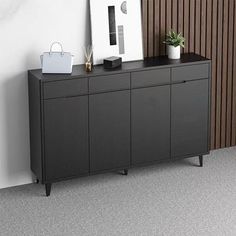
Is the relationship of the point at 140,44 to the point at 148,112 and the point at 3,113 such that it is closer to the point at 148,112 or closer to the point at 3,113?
the point at 148,112

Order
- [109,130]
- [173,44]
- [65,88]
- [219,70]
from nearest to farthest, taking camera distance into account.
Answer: [65,88], [109,130], [173,44], [219,70]

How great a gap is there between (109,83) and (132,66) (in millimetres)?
280


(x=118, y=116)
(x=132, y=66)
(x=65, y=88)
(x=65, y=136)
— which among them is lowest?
(x=65, y=136)

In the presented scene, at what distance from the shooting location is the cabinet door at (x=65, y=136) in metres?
5.37

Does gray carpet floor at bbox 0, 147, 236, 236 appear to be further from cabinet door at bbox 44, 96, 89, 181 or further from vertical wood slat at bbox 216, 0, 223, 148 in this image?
vertical wood slat at bbox 216, 0, 223, 148

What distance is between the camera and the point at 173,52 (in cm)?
589

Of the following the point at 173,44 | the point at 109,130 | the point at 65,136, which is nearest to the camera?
the point at 65,136

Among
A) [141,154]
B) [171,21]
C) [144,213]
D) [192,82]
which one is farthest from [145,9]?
[144,213]

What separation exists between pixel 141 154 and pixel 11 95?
1.13 metres

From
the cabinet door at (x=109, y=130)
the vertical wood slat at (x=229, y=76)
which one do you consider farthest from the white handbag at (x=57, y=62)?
the vertical wood slat at (x=229, y=76)

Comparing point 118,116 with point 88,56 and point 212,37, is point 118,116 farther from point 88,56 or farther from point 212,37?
point 212,37

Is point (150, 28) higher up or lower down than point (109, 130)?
Answer: higher up

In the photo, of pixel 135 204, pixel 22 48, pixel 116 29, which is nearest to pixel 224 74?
pixel 116 29

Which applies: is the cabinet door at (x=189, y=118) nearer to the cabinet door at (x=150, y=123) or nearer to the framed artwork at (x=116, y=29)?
the cabinet door at (x=150, y=123)
